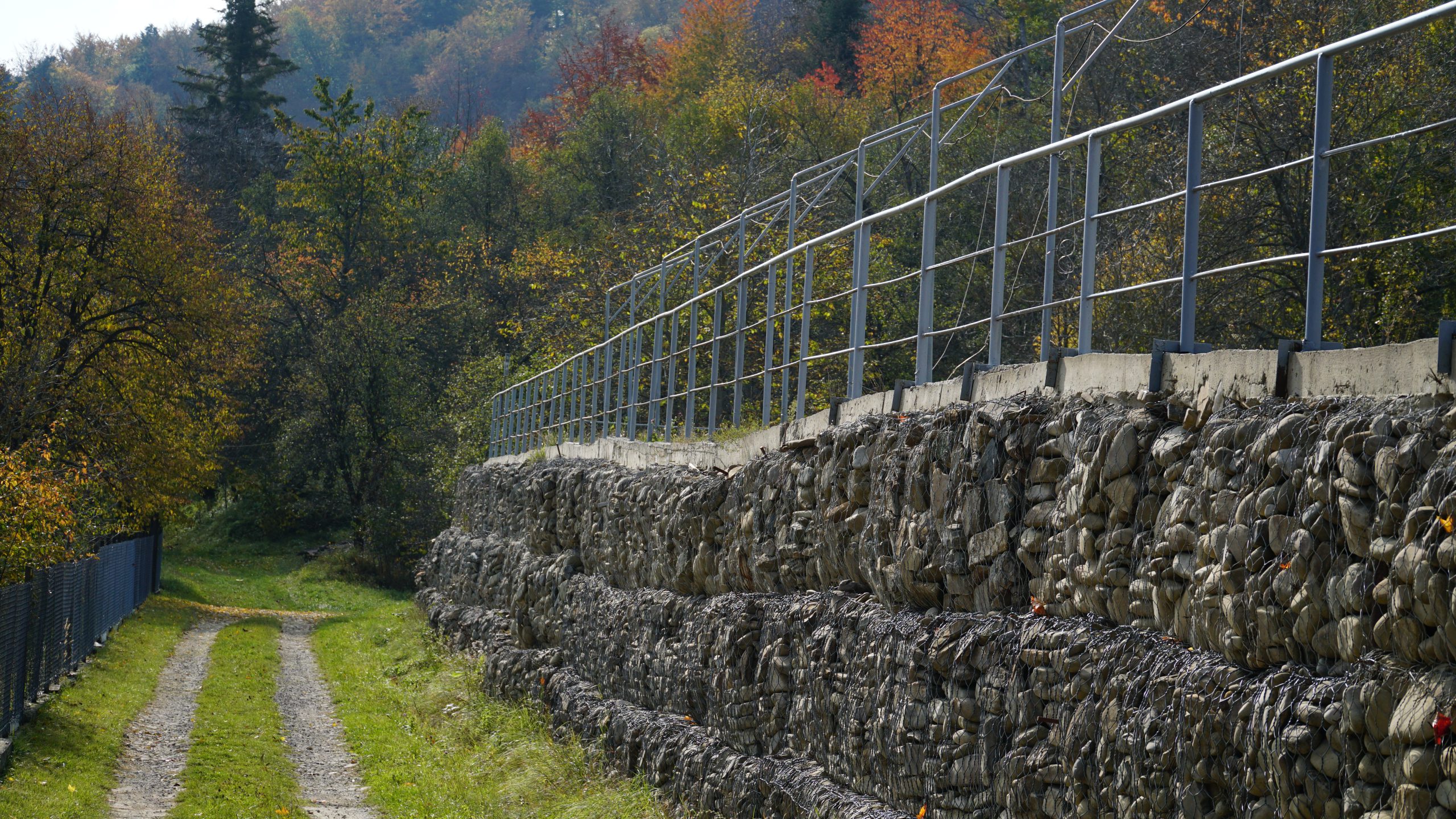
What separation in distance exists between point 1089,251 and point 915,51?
37041 millimetres

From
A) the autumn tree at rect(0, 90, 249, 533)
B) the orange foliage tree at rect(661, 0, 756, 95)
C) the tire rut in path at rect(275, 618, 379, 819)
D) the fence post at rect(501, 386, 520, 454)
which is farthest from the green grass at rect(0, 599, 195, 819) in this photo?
the orange foliage tree at rect(661, 0, 756, 95)

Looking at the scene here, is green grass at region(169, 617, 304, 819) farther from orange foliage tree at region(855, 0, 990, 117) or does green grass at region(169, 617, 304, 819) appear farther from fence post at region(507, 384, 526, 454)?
orange foliage tree at region(855, 0, 990, 117)

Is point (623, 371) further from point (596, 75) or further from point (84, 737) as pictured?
point (596, 75)

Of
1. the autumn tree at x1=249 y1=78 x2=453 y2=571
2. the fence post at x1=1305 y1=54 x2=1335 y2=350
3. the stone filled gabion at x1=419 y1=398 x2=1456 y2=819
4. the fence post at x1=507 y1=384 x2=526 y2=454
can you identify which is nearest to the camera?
the stone filled gabion at x1=419 y1=398 x2=1456 y2=819

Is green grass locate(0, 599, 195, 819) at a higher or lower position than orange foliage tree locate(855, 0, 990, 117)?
lower

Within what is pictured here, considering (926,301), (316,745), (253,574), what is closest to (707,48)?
(253,574)

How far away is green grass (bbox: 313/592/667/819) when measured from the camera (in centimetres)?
1190

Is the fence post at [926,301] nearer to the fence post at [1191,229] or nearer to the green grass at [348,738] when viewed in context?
the fence post at [1191,229]

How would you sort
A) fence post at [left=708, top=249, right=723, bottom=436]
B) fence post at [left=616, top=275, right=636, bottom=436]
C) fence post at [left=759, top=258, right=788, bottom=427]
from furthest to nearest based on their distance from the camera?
1. fence post at [left=616, top=275, right=636, bottom=436]
2. fence post at [left=708, top=249, right=723, bottom=436]
3. fence post at [left=759, top=258, right=788, bottom=427]

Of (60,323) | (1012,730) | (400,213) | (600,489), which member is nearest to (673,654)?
(600,489)

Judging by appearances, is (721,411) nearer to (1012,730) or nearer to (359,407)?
(1012,730)

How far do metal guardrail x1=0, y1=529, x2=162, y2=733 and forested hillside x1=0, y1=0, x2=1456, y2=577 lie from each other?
81cm

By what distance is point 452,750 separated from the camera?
601 inches

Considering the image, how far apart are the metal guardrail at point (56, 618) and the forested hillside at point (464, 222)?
81cm
